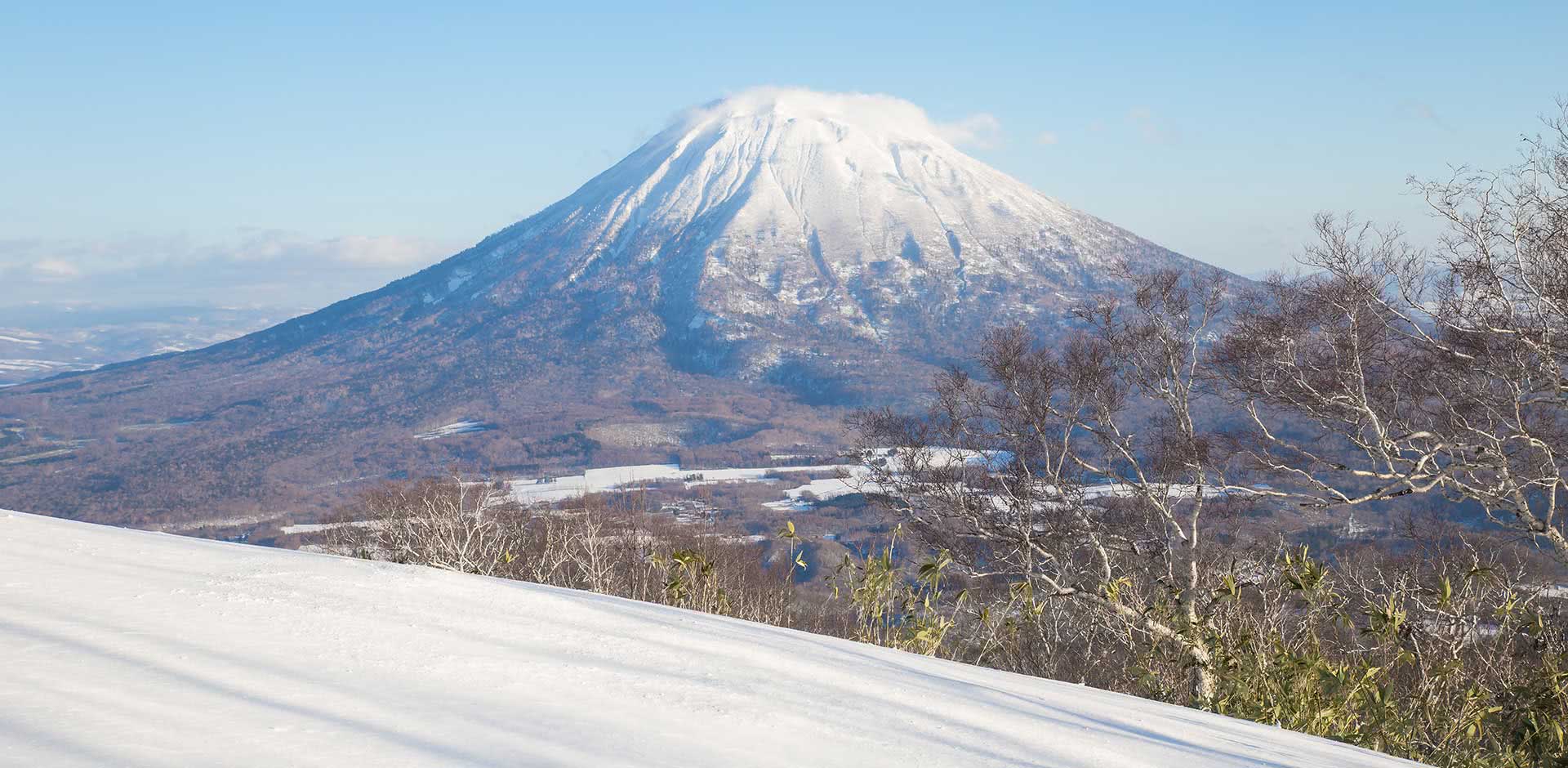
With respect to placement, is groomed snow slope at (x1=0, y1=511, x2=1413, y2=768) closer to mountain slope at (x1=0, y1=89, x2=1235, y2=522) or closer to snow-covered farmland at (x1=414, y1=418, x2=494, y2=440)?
mountain slope at (x1=0, y1=89, x2=1235, y2=522)

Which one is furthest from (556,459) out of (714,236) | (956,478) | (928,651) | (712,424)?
(928,651)

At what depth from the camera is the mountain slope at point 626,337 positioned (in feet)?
303

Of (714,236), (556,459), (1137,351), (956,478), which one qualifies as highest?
(714,236)

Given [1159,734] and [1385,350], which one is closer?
[1159,734]

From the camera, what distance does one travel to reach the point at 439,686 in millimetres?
2012

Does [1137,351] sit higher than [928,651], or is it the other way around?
[1137,351]

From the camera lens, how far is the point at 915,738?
206 cm

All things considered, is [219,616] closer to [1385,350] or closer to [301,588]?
[301,588]

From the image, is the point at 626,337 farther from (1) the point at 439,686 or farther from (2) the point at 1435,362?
(1) the point at 439,686

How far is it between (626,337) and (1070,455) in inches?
4283

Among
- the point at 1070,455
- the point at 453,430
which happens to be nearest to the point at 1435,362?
the point at 1070,455

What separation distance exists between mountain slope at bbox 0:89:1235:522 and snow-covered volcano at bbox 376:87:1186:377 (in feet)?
1.27

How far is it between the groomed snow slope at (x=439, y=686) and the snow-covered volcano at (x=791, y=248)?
4383 inches

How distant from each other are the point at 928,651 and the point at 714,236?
443 ft
